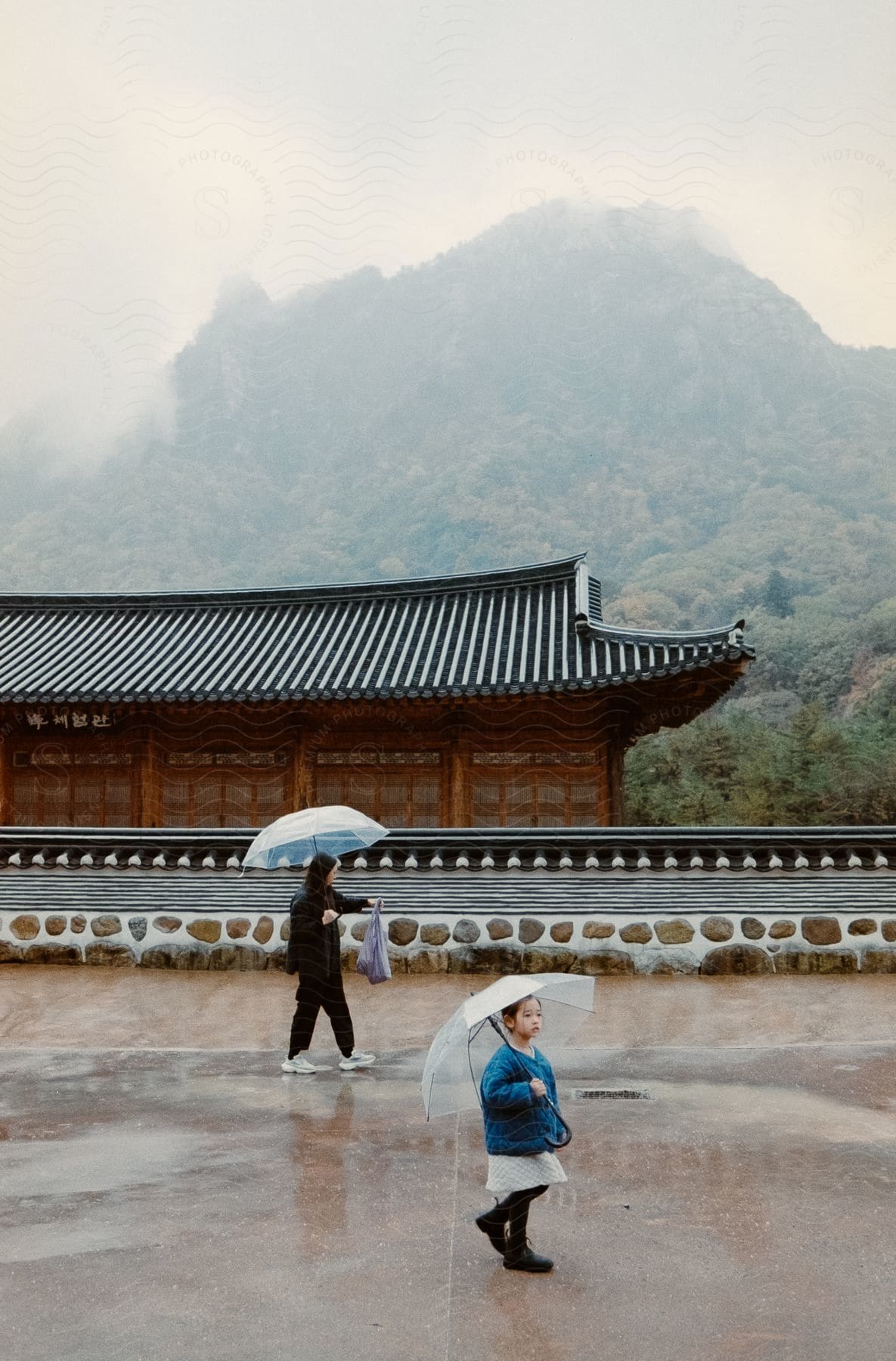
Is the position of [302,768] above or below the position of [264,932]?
above

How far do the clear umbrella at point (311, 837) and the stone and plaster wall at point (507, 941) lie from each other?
3.36 m

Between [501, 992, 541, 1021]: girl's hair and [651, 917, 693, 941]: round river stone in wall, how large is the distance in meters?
6.75

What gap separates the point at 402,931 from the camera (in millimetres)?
11039

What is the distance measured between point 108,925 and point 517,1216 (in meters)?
8.16

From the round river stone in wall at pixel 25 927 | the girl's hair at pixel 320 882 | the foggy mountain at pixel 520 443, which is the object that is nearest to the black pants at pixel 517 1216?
the girl's hair at pixel 320 882

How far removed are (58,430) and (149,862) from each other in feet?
293

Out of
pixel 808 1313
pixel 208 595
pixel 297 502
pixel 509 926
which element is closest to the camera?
pixel 808 1313

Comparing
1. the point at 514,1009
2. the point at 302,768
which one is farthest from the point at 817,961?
the point at 302,768

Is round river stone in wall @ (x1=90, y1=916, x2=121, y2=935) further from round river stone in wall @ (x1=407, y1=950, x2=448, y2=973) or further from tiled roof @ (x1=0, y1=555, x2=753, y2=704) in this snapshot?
tiled roof @ (x1=0, y1=555, x2=753, y2=704)

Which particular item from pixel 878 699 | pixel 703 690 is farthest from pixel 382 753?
pixel 878 699

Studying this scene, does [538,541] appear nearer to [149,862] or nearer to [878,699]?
[878,699]

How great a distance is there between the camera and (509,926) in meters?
11.0

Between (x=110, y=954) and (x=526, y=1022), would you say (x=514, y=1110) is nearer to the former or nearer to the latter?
(x=526, y=1022)

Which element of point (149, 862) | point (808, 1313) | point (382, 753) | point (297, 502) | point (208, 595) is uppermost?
point (297, 502)
